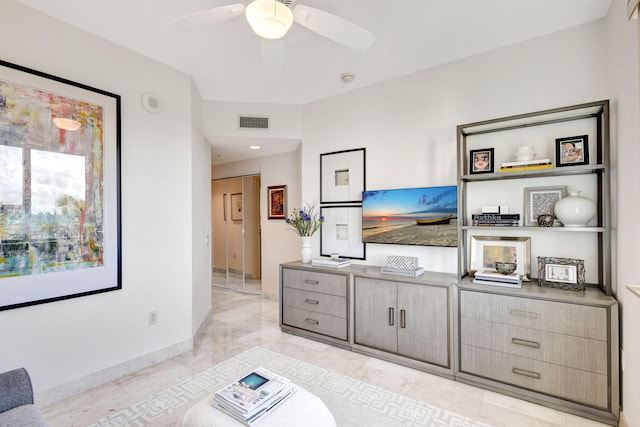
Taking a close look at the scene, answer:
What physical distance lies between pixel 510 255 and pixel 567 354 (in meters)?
0.77

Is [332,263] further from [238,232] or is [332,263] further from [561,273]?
[238,232]

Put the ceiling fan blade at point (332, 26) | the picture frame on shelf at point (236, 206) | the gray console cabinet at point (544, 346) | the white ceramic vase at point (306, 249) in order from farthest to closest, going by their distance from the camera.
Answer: the picture frame on shelf at point (236, 206) → the white ceramic vase at point (306, 249) → the gray console cabinet at point (544, 346) → the ceiling fan blade at point (332, 26)

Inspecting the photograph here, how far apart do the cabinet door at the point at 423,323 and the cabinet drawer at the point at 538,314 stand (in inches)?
7.4

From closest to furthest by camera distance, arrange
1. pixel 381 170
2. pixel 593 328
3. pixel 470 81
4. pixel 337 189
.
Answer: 1. pixel 593 328
2. pixel 470 81
3. pixel 381 170
4. pixel 337 189

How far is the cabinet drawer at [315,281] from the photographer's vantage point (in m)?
3.06

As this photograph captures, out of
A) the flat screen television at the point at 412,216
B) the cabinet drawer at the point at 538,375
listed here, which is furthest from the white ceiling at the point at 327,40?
the cabinet drawer at the point at 538,375

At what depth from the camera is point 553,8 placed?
2152 millimetres

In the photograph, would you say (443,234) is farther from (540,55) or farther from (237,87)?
(237,87)

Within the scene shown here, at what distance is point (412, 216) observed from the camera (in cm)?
304

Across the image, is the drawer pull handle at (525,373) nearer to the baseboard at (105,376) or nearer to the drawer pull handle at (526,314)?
the drawer pull handle at (526,314)

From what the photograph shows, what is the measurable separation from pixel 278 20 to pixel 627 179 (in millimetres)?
2168

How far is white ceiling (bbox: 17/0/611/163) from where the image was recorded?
2102 mm

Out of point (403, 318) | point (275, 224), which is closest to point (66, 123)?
point (275, 224)

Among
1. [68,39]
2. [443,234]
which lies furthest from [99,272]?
[443,234]
